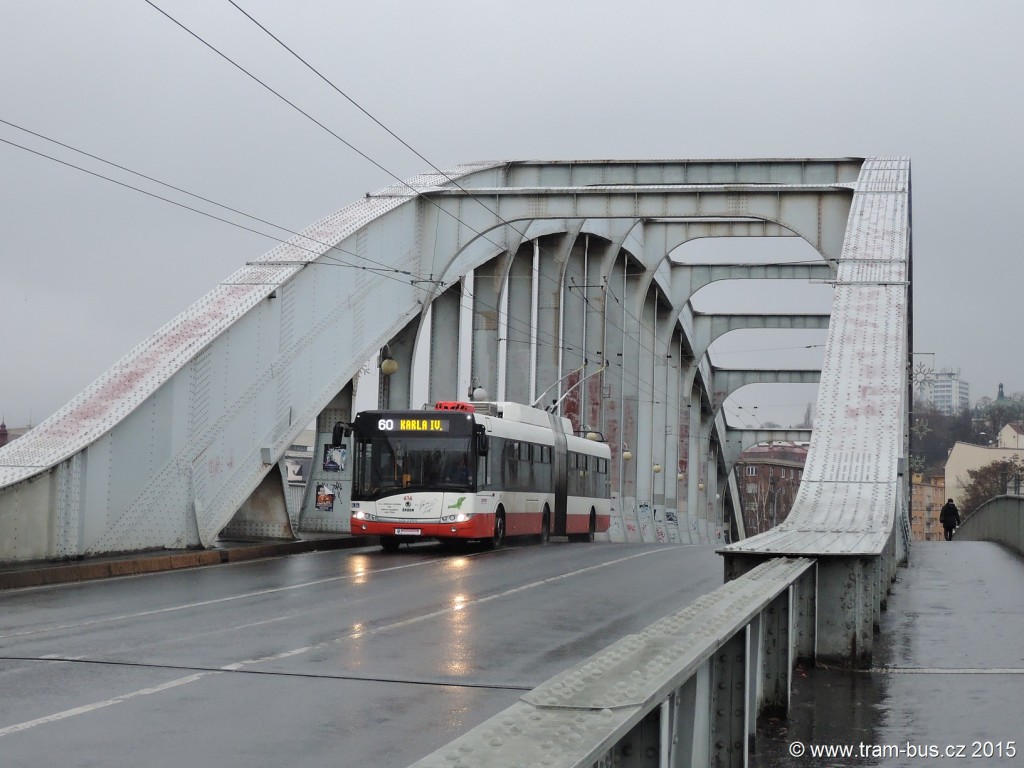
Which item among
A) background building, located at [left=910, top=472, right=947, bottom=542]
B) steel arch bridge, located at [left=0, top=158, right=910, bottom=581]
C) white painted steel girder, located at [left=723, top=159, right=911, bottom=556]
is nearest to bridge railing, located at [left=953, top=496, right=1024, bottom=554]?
steel arch bridge, located at [left=0, top=158, right=910, bottom=581]

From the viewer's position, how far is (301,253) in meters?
24.5

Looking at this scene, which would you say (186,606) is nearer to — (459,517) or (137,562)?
(137,562)

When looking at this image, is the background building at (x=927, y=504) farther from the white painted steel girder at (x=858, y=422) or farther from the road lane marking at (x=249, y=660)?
the road lane marking at (x=249, y=660)

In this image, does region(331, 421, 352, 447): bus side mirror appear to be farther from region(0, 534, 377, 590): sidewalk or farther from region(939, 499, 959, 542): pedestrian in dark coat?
region(939, 499, 959, 542): pedestrian in dark coat

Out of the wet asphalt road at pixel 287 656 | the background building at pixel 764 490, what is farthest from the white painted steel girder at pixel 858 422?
the background building at pixel 764 490

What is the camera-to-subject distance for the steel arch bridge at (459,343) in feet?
53.0

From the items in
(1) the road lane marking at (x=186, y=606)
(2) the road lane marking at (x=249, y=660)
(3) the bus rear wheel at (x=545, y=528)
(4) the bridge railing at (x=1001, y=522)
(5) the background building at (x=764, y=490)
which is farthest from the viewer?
(5) the background building at (x=764, y=490)

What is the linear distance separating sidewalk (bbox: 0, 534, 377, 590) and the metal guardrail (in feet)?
35.3

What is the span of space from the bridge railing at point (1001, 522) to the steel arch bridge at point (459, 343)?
14.9ft

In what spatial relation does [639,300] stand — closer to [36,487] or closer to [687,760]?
[36,487]

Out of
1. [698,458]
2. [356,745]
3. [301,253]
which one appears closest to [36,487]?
[301,253]

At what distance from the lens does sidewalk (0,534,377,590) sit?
1667 centimetres

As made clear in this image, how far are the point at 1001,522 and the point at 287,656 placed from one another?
26.9 m

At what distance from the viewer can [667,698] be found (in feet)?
14.7
